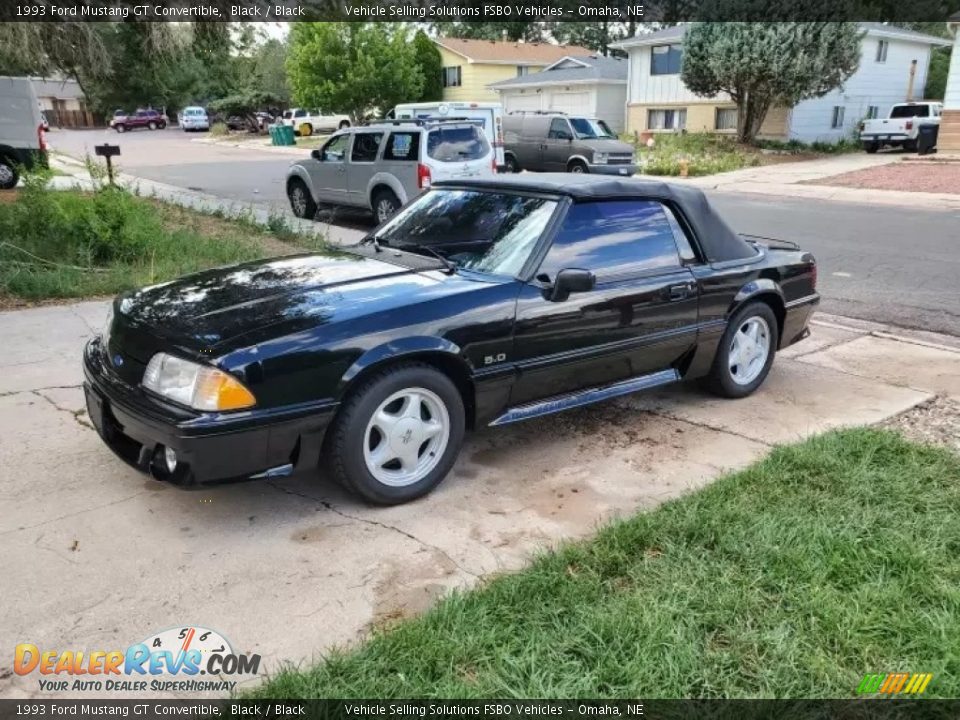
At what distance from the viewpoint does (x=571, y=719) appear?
245 centimetres

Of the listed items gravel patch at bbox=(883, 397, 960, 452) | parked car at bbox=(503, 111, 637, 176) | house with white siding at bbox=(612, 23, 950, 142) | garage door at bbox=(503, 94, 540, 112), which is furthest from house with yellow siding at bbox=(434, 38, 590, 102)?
gravel patch at bbox=(883, 397, 960, 452)

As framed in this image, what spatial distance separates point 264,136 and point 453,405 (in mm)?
51303

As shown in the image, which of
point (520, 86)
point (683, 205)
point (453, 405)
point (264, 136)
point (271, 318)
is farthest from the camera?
point (264, 136)

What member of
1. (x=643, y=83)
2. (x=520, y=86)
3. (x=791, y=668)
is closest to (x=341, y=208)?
(x=791, y=668)

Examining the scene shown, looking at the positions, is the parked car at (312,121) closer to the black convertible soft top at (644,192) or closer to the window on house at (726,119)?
the window on house at (726,119)

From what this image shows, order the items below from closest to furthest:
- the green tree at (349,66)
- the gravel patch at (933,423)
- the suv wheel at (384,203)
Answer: the gravel patch at (933,423), the suv wheel at (384,203), the green tree at (349,66)

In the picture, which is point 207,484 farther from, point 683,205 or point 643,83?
point 643,83

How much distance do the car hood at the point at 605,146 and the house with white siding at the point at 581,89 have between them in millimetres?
16213

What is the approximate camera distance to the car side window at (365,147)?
13.1 meters

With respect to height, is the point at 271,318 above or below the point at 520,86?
below

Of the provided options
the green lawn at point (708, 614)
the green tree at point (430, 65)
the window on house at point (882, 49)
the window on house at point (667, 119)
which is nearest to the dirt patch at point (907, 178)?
the window on house at point (667, 119)

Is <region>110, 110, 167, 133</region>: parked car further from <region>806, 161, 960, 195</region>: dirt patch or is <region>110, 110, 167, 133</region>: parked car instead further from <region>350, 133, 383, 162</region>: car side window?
<region>350, 133, 383, 162</region>: car side window

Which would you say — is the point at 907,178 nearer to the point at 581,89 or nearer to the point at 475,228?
the point at 581,89

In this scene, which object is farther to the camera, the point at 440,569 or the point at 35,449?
the point at 35,449
